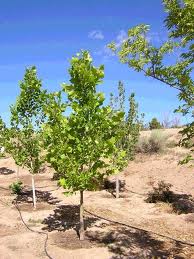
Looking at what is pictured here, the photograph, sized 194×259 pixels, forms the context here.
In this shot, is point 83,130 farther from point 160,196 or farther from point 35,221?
point 160,196

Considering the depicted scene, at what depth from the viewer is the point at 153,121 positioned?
62.6m

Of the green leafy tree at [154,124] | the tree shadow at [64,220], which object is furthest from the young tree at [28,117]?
the green leafy tree at [154,124]

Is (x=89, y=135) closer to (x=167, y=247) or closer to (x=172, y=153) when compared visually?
(x=167, y=247)

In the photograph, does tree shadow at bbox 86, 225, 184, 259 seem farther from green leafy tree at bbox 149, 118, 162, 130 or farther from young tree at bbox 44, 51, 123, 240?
green leafy tree at bbox 149, 118, 162, 130

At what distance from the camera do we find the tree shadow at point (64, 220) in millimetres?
15122

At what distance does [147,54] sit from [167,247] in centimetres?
673

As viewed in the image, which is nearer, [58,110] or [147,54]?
[147,54]

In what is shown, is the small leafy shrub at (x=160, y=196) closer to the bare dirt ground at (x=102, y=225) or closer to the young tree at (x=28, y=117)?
the bare dirt ground at (x=102, y=225)

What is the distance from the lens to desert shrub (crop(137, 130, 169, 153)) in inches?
1508

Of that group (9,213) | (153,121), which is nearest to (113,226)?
(9,213)

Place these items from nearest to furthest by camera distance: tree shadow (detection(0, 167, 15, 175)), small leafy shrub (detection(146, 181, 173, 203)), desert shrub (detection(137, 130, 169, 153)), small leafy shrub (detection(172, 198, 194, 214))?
small leafy shrub (detection(172, 198, 194, 214)) → small leafy shrub (detection(146, 181, 173, 203)) → tree shadow (detection(0, 167, 15, 175)) → desert shrub (detection(137, 130, 169, 153))

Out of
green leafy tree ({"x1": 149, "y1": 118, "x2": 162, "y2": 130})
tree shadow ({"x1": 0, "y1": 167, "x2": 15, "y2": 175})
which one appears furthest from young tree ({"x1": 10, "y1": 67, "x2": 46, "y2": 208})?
green leafy tree ({"x1": 149, "y1": 118, "x2": 162, "y2": 130})

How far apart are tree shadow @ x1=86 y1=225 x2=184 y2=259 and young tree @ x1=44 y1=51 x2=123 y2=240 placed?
2329mm

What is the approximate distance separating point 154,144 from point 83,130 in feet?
88.7
